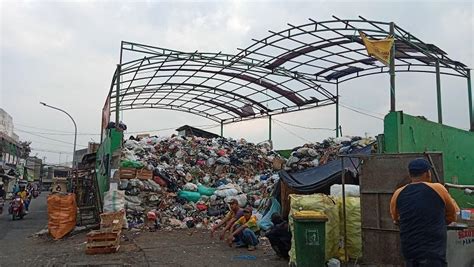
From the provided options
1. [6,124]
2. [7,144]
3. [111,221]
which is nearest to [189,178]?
[111,221]

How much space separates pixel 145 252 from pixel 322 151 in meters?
7.55

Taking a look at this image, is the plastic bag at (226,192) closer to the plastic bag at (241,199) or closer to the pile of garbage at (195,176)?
the pile of garbage at (195,176)

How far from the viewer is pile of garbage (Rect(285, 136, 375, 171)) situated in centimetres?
1337

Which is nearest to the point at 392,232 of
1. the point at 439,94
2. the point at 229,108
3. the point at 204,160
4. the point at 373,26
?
the point at 373,26

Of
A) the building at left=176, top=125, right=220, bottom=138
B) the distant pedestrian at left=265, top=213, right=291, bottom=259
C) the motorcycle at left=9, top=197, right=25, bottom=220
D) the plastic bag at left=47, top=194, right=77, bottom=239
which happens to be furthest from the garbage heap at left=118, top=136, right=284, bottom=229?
the distant pedestrian at left=265, top=213, right=291, bottom=259

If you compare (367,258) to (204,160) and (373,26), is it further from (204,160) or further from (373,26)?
(204,160)

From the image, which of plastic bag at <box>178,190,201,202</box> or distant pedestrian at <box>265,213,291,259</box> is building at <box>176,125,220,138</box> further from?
distant pedestrian at <box>265,213,291,259</box>

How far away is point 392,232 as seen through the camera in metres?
6.86

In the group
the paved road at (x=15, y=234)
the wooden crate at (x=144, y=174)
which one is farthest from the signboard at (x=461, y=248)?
the wooden crate at (x=144, y=174)

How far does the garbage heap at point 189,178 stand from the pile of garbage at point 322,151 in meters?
1.16

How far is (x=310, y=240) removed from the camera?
6.86 meters

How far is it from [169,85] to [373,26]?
10170 mm

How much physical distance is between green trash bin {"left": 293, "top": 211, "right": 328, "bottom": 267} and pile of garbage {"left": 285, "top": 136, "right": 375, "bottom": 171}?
622 centimetres

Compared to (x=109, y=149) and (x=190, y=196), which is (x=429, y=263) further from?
(x=109, y=149)
